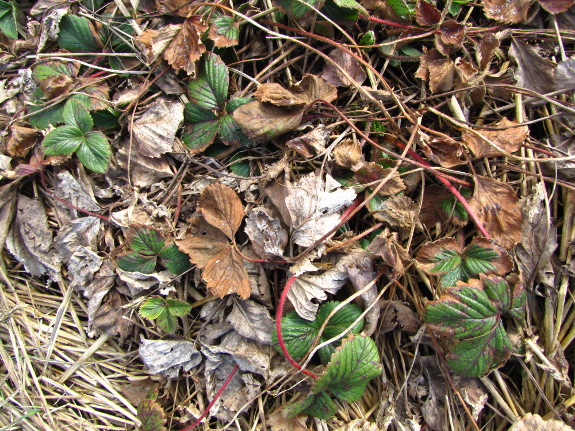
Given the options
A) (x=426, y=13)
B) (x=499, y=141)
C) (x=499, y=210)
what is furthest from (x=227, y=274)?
(x=426, y=13)

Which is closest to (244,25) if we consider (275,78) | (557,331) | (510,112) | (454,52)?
(275,78)

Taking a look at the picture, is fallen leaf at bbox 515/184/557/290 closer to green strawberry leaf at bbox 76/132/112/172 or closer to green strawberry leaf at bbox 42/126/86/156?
green strawberry leaf at bbox 76/132/112/172

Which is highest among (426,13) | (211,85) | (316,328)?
(426,13)

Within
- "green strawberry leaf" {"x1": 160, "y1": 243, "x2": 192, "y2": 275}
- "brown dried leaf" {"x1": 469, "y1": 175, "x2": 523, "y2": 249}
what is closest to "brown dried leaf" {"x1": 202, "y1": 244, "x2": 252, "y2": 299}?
"green strawberry leaf" {"x1": 160, "y1": 243, "x2": 192, "y2": 275}

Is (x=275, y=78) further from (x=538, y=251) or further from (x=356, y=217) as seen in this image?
(x=538, y=251)

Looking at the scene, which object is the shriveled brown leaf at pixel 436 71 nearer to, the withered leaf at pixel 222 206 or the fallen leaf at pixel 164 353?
the withered leaf at pixel 222 206

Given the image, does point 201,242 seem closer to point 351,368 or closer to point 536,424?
point 351,368
